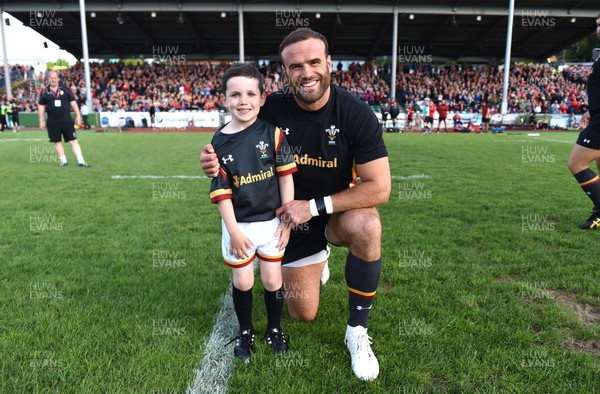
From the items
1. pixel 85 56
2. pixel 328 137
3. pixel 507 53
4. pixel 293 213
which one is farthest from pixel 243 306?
pixel 507 53

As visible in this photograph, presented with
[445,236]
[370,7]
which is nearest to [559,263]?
[445,236]

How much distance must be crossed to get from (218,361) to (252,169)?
3.81 ft

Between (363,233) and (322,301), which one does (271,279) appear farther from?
(322,301)

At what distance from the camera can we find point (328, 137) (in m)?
2.86

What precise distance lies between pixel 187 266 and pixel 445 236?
2.87 meters

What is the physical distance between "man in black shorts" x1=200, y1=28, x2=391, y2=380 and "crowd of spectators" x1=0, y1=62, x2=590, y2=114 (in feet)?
88.1

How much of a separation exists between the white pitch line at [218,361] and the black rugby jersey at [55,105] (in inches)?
352

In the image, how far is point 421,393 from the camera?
216 centimetres

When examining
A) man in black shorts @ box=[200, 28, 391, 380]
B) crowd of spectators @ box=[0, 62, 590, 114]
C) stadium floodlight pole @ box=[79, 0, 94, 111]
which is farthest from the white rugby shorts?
stadium floodlight pole @ box=[79, 0, 94, 111]

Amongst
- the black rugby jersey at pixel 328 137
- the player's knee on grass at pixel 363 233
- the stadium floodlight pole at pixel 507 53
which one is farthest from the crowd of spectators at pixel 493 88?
the player's knee on grass at pixel 363 233

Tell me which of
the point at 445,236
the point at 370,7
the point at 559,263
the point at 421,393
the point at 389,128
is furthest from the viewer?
the point at 370,7

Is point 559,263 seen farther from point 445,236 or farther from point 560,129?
point 560,129

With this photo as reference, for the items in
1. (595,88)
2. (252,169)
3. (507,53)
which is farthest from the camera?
(507,53)

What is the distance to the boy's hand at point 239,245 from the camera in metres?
2.47
